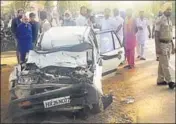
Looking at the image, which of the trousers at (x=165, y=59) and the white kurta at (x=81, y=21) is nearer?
the trousers at (x=165, y=59)

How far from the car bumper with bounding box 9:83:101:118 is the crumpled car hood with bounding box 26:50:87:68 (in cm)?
76

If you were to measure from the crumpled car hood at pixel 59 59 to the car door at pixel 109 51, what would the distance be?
1.40 meters

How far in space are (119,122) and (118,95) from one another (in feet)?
6.31

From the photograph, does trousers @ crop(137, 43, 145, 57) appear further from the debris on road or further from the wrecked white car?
the debris on road

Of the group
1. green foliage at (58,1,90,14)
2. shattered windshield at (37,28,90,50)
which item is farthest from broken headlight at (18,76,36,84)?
green foliage at (58,1,90,14)

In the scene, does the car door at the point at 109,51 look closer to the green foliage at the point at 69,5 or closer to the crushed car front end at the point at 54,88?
the crushed car front end at the point at 54,88

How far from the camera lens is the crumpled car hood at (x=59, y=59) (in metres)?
6.88

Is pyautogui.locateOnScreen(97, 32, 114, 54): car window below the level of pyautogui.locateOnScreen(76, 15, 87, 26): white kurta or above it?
below

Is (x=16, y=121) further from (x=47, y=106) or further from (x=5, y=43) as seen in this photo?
(x=5, y=43)

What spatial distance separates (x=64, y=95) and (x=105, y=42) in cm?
348

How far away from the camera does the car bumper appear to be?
5977mm

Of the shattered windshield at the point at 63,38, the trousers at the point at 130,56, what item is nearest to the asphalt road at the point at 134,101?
the trousers at the point at 130,56

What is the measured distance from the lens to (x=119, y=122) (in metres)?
6.16

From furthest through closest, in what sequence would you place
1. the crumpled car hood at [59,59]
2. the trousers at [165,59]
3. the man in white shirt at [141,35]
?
the man in white shirt at [141,35] → the trousers at [165,59] → the crumpled car hood at [59,59]
